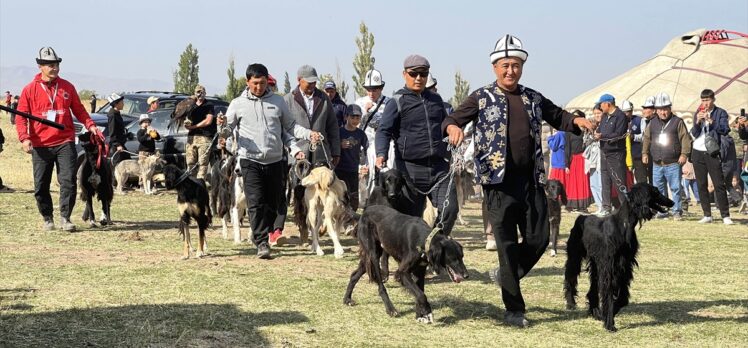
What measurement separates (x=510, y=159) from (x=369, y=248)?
1.36m

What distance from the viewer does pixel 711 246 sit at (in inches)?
486

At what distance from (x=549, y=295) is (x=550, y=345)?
1.91m

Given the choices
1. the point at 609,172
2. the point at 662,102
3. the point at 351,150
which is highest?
the point at 662,102

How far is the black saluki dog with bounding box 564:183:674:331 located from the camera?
6824 mm

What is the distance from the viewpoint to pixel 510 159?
22.5 feet

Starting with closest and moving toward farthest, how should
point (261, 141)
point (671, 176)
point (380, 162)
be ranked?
point (380, 162), point (261, 141), point (671, 176)

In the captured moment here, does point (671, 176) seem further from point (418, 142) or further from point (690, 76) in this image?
point (690, 76)

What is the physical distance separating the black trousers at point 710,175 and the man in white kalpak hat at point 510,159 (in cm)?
920

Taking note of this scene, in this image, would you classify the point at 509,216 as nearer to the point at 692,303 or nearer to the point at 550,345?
the point at 550,345

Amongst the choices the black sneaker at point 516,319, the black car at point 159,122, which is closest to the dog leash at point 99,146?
the black car at point 159,122

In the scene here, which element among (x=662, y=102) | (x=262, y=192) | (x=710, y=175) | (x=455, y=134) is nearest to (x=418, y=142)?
(x=455, y=134)

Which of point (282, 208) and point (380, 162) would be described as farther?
point (282, 208)

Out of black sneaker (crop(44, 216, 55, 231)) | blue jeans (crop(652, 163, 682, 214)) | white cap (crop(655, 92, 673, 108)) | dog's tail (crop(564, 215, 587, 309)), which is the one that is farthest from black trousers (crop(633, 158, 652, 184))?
dog's tail (crop(564, 215, 587, 309))

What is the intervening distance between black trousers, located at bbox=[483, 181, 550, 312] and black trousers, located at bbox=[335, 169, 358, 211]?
4.87m
